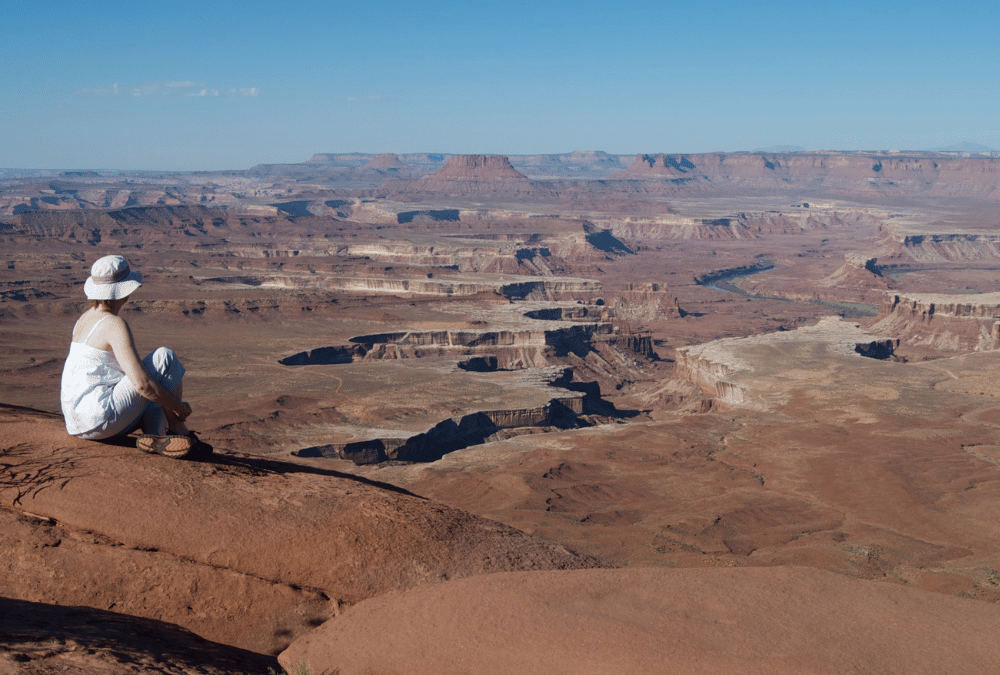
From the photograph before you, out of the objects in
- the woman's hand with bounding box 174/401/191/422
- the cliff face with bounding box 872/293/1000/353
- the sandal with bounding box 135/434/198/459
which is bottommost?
the cliff face with bounding box 872/293/1000/353

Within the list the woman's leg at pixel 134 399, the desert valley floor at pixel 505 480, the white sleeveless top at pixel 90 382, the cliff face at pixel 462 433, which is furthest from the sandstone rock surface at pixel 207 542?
the cliff face at pixel 462 433

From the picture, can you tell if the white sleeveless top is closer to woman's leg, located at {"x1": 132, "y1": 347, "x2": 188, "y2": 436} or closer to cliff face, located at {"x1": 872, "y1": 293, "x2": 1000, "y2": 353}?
woman's leg, located at {"x1": 132, "y1": 347, "x2": 188, "y2": 436}

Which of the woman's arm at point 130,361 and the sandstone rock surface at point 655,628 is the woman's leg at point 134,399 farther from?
the sandstone rock surface at point 655,628

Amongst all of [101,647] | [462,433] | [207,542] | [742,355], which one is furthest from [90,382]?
[742,355]

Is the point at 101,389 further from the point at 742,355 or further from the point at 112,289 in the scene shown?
the point at 742,355

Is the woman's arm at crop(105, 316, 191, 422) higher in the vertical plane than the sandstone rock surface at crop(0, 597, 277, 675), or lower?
higher

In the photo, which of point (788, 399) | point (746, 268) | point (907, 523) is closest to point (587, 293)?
point (746, 268)

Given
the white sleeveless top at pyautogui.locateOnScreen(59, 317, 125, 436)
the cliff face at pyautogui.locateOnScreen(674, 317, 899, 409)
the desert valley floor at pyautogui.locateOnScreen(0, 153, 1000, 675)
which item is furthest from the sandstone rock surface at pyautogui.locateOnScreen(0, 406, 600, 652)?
the cliff face at pyautogui.locateOnScreen(674, 317, 899, 409)

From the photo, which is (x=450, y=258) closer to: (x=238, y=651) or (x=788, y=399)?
(x=788, y=399)
